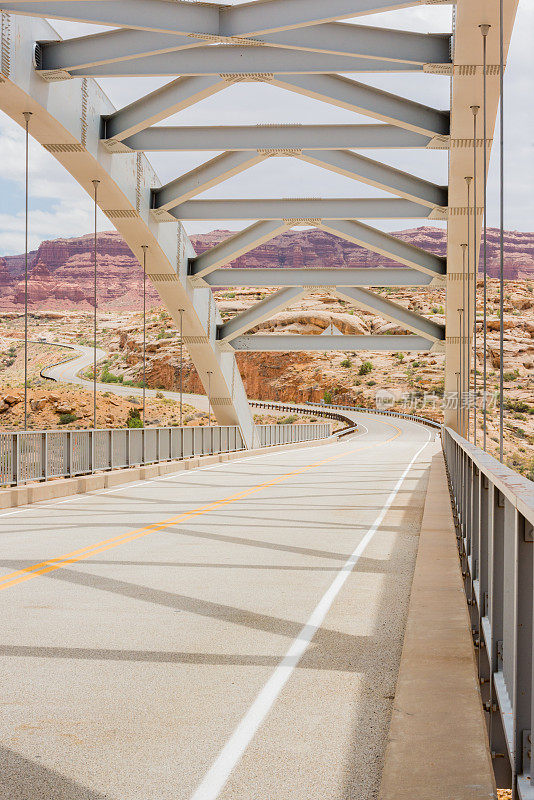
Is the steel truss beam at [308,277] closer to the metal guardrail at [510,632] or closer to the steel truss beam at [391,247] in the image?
the steel truss beam at [391,247]

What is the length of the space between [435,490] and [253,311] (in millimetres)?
20122

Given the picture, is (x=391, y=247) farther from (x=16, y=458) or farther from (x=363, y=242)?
(x=16, y=458)

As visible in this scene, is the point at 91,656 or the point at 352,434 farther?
the point at 352,434

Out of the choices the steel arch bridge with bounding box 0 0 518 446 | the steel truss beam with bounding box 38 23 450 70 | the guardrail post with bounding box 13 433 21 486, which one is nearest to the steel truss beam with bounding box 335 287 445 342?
the steel arch bridge with bounding box 0 0 518 446

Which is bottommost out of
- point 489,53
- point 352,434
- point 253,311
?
point 352,434

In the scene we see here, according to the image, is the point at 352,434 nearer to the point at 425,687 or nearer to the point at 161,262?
the point at 161,262

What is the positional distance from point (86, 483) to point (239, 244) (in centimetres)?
1320

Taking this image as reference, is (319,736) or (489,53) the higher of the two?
(489,53)

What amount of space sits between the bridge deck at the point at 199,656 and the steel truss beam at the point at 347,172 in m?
11.7

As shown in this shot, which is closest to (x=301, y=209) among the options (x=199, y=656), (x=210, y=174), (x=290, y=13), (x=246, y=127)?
(x=210, y=174)

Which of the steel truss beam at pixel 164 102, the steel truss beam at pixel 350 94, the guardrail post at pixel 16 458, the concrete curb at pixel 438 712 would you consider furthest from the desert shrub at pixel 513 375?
the concrete curb at pixel 438 712

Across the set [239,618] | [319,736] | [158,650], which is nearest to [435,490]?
[239,618]

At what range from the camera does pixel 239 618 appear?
7.82m

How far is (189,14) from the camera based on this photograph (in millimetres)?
16375
